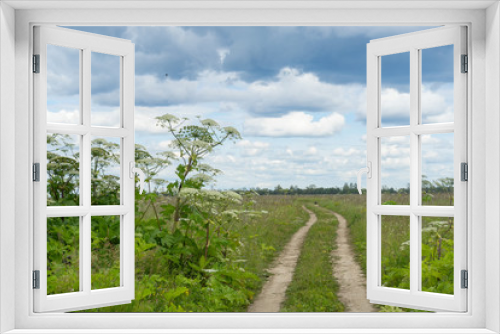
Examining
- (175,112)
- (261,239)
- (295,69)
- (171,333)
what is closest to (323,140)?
(295,69)

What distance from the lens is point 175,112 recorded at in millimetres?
4242

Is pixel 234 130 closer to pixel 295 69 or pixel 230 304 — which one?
pixel 295 69

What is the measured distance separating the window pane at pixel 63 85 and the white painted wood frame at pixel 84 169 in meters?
0.09

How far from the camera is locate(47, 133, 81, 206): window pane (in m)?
3.35

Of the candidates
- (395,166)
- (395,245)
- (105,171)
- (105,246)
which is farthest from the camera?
(395,166)

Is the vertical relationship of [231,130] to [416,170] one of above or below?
above

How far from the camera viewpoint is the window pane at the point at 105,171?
11.9ft

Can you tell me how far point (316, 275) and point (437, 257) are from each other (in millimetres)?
1493

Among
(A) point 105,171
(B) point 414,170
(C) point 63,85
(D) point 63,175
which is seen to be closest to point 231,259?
(A) point 105,171

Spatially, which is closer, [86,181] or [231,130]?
[86,181]

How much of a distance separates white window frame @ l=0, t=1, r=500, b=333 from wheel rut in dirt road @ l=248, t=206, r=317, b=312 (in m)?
2.28

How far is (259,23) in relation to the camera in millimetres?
1867

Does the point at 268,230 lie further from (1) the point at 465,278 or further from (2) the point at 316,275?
(1) the point at 465,278

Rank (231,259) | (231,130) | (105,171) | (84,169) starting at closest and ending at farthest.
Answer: (84,169), (105,171), (231,259), (231,130)
